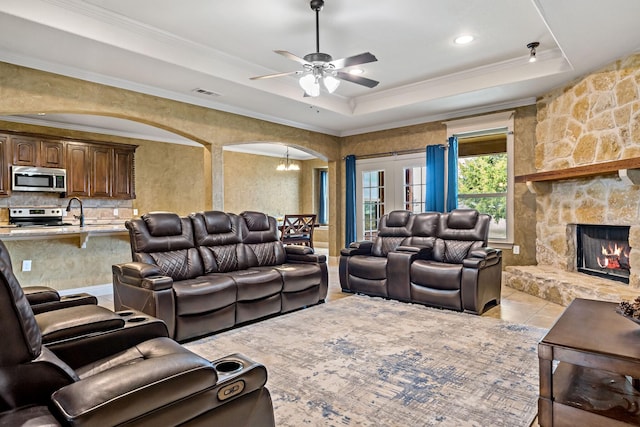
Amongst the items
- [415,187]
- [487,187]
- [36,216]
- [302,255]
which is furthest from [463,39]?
[36,216]

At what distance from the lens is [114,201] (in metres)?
7.38

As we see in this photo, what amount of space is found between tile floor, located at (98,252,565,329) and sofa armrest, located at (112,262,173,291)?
1.39 meters

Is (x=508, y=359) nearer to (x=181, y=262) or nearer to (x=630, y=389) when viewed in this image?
(x=630, y=389)

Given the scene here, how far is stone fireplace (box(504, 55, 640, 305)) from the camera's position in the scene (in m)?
3.99

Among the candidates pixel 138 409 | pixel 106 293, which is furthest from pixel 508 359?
pixel 106 293

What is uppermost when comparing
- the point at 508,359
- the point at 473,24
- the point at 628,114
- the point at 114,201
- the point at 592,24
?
the point at 473,24

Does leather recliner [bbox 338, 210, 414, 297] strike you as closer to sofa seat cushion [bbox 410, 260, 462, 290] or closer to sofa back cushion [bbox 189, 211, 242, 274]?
sofa seat cushion [bbox 410, 260, 462, 290]

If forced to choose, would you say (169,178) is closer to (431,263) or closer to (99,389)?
(431,263)

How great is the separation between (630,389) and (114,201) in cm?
792

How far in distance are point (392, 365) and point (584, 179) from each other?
12.2ft

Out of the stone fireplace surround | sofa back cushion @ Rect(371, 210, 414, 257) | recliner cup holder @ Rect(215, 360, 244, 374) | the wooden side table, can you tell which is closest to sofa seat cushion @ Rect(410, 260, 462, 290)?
sofa back cushion @ Rect(371, 210, 414, 257)

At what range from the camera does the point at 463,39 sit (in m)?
4.07

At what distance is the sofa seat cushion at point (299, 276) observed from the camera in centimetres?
418

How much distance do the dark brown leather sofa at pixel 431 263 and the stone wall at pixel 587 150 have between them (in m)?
1.10
